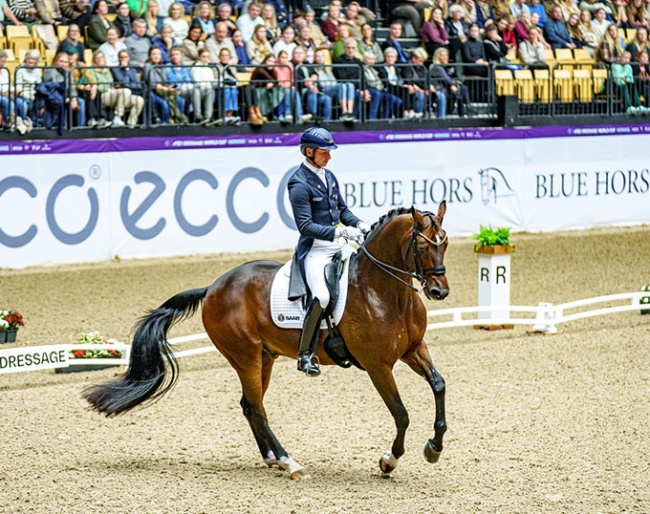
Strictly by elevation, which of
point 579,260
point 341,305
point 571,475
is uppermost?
point 341,305

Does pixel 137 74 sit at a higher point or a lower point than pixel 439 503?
higher

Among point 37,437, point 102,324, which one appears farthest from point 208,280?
point 37,437

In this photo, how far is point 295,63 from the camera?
18.7 meters

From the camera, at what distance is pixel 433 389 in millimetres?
8352

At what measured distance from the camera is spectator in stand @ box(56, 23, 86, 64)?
683 inches

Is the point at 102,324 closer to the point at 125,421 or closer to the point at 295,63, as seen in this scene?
the point at 125,421

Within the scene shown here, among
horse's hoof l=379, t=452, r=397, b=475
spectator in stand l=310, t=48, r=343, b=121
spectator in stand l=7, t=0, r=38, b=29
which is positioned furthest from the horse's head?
spectator in stand l=7, t=0, r=38, b=29

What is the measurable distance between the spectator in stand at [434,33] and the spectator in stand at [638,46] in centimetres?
380

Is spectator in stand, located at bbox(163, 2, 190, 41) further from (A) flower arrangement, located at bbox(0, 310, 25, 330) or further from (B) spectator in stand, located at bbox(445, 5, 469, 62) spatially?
(A) flower arrangement, located at bbox(0, 310, 25, 330)

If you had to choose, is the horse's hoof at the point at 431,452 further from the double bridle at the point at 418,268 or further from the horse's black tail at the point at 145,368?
the horse's black tail at the point at 145,368

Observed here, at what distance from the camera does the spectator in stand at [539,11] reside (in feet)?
76.5

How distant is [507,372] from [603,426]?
229 cm

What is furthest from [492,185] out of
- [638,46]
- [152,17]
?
[152,17]

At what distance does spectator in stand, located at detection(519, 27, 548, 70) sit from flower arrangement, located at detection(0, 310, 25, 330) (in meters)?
11.5
